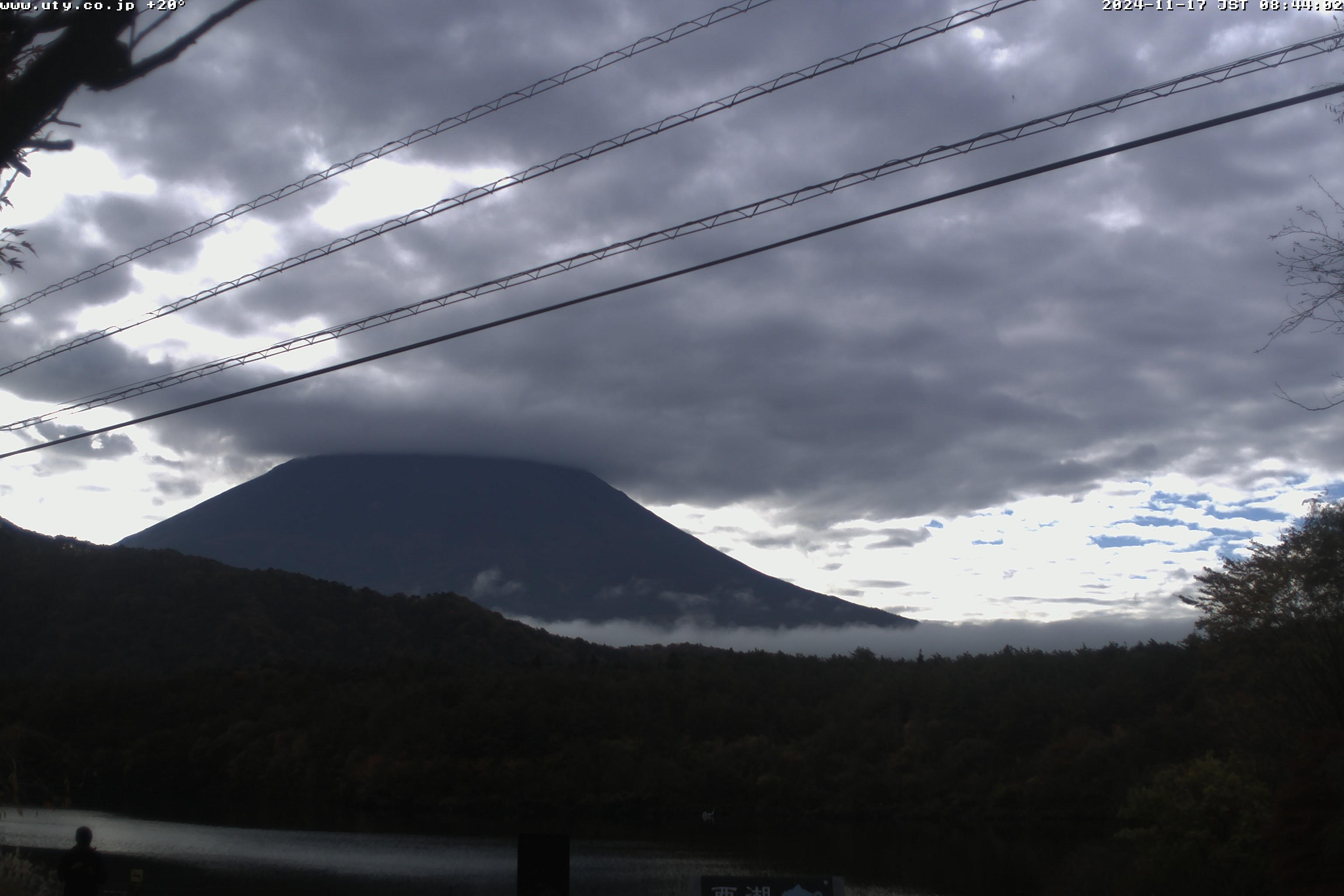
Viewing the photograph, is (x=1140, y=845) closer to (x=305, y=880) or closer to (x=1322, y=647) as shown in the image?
A: (x=1322, y=647)

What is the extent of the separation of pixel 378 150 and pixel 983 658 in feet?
249

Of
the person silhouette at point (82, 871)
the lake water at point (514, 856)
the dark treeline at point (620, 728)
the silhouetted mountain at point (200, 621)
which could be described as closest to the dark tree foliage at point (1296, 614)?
the lake water at point (514, 856)

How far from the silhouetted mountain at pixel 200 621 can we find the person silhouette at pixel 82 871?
258ft

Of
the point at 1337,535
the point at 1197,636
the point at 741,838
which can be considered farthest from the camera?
the point at 741,838

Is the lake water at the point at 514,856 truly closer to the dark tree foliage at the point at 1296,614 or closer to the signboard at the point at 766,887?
the dark tree foliage at the point at 1296,614

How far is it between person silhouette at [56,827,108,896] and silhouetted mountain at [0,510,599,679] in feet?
258

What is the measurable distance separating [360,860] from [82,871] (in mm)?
30695

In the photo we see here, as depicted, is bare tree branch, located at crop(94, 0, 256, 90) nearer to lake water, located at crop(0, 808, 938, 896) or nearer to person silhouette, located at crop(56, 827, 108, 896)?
person silhouette, located at crop(56, 827, 108, 896)

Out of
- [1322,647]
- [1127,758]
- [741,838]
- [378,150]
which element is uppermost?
[378,150]

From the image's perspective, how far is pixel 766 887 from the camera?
7848mm

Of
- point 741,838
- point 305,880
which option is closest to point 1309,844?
Answer: point 305,880

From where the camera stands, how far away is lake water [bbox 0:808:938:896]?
3055 centimetres

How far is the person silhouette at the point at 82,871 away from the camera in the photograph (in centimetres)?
1005

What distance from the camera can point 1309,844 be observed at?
14734mm
